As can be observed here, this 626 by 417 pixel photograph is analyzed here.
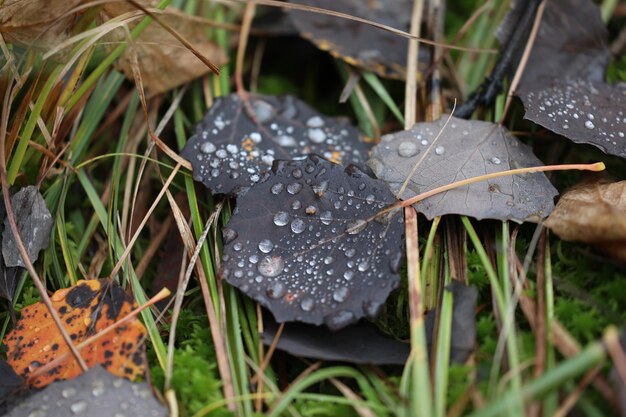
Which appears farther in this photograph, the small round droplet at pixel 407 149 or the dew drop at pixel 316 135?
the dew drop at pixel 316 135

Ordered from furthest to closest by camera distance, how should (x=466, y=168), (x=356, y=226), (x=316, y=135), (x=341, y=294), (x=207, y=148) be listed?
(x=316, y=135), (x=207, y=148), (x=466, y=168), (x=356, y=226), (x=341, y=294)

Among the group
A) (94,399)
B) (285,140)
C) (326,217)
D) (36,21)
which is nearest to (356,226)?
(326,217)

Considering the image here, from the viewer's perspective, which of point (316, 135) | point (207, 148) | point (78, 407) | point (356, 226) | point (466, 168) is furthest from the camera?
point (316, 135)

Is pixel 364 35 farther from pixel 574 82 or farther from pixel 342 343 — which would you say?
pixel 342 343

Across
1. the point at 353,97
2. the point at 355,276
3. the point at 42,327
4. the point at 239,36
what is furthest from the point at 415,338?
the point at 239,36

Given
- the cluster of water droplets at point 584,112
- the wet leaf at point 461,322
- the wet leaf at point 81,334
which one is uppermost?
the cluster of water droplets at point 584,112

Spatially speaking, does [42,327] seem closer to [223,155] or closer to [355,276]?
[223,155]

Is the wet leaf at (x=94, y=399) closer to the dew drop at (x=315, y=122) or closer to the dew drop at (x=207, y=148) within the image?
the dew drop at (x=207, y=148)

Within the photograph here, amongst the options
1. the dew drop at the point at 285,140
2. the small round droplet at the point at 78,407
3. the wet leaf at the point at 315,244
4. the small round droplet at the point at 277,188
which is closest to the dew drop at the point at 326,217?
the wet leaf at the point at 315,244
